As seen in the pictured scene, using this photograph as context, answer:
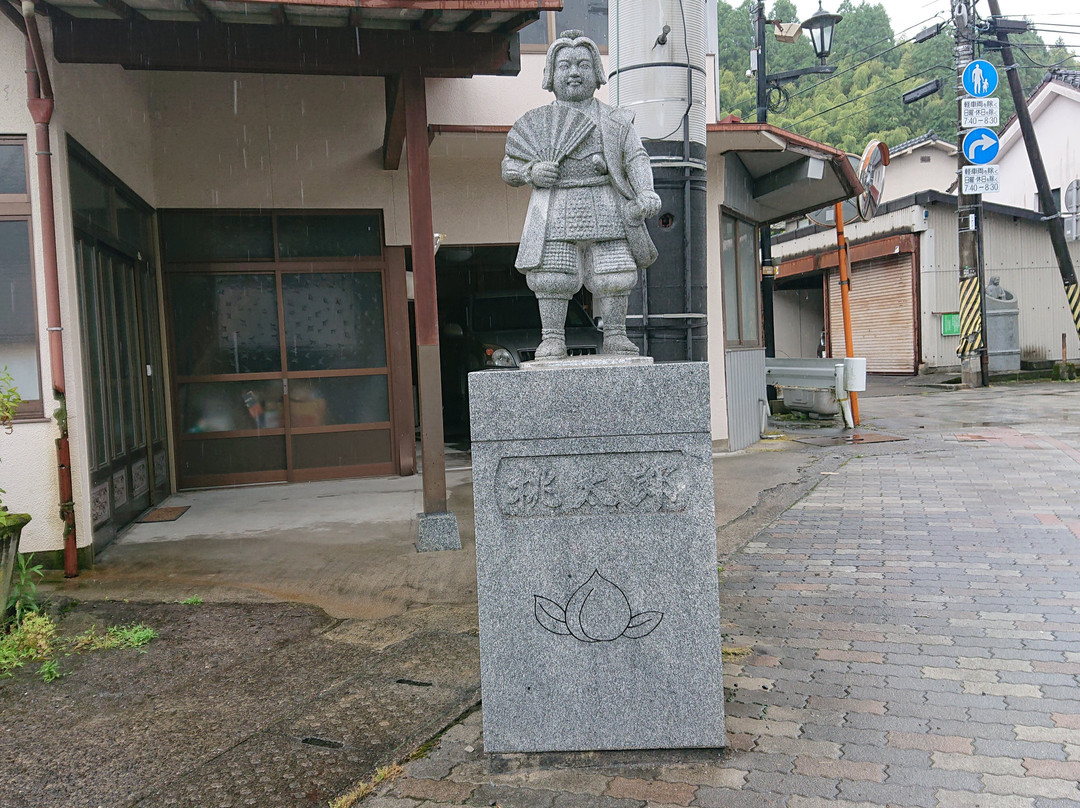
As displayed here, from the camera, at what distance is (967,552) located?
5.77 meters

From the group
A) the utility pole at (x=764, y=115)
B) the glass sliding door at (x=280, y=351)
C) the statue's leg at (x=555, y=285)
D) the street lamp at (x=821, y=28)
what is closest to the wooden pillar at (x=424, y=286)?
the statue's leg at (x=555, y=285)

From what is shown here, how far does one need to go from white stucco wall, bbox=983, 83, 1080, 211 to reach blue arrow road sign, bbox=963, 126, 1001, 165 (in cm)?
768

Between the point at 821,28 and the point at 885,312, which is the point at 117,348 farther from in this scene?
the point at 885,312

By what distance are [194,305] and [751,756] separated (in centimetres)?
748

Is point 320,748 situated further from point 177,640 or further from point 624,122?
point 624,122

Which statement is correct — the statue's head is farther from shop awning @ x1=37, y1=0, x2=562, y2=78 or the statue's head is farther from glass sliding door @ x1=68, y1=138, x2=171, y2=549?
glass sliding door @ x1=68, y1=138, x2=171, y2=549

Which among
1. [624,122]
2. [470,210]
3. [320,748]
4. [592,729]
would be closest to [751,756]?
[592,729]

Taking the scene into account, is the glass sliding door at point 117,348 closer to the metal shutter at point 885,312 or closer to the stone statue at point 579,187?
the stone statue at point 579,187

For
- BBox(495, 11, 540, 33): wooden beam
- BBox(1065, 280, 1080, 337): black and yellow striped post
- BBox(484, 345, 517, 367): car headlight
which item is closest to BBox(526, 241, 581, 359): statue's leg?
BBox(495, 11, 540, 33): wooden beam

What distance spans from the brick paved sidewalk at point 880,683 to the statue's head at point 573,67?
8.39 feet

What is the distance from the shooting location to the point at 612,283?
11.8ft

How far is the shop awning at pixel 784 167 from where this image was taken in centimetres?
900

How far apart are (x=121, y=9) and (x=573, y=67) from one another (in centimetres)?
345

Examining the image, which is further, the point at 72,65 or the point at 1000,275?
the point at 1000,275
